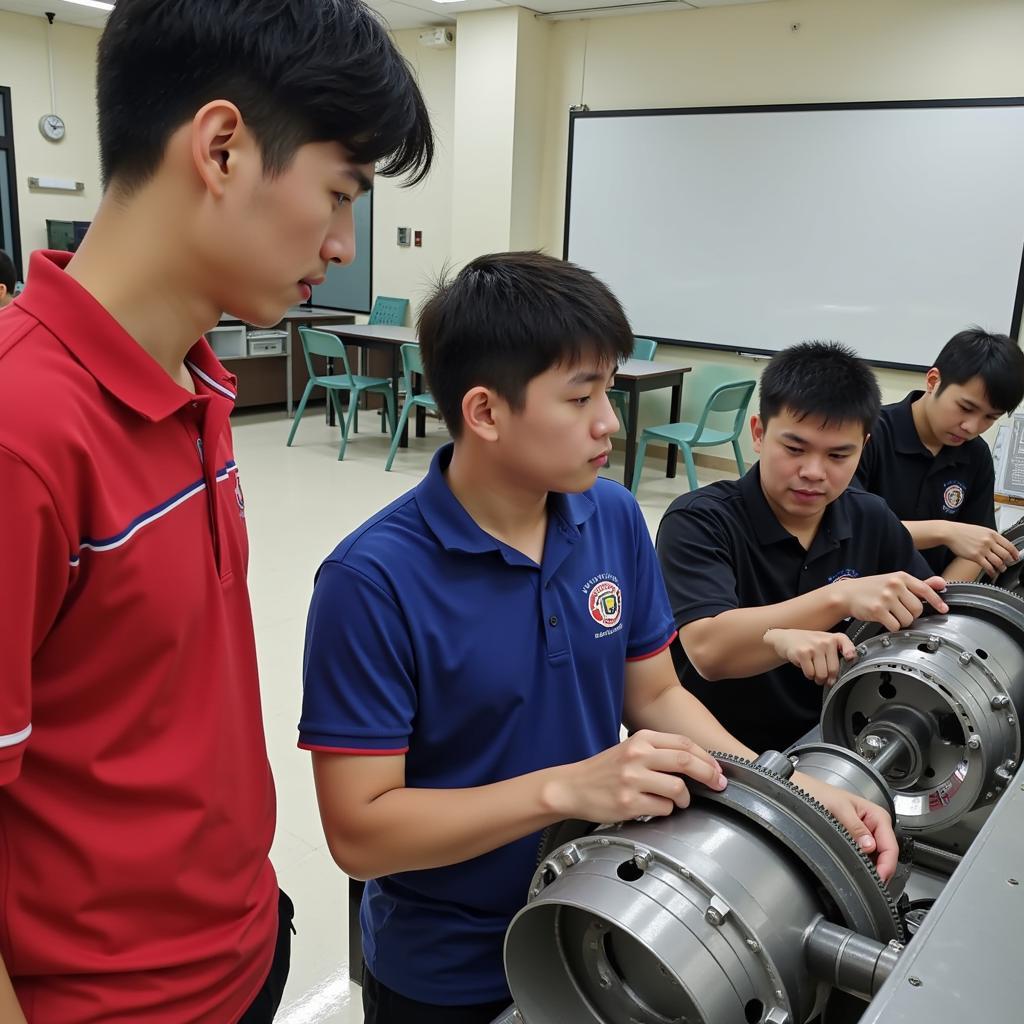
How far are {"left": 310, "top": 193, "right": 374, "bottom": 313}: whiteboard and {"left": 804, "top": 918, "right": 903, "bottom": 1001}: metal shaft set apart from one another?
773 centimetres

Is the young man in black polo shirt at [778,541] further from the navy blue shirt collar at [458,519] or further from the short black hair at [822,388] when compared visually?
the navy blue shirt collar at [458,519]

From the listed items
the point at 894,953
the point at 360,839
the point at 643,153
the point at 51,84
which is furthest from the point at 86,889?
the point at 51,84

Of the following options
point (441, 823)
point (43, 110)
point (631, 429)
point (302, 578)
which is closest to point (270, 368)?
point (43, 110)

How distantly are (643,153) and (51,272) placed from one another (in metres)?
6.32

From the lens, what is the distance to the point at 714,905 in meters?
0.65

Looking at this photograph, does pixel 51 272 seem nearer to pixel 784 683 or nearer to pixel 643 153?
pixel 784 683

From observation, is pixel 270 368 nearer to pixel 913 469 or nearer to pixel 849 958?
pixel 913 469

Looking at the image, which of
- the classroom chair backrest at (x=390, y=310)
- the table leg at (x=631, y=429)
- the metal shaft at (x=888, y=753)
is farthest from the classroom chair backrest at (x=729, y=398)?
the metal shaft at (x=888, y=753)

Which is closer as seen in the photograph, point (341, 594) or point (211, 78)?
point (211, 78)

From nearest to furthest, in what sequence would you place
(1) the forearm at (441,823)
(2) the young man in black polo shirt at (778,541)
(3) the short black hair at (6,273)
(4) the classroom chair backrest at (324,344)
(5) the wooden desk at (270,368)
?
(1) the forearm at (441,823) < (2) the young man in black polo shirt at (778,541) < (3) the short black hair at (6,273) < (4) the classroom chair backrest at (324,344) < (5) the wooden desk at (270,368)

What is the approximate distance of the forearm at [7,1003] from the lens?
24.3 inches

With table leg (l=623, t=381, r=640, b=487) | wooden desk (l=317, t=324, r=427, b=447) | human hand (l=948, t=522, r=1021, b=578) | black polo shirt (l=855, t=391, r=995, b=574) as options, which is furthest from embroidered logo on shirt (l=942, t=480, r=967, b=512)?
wooden desk (l=317, t=324, r=427, b=447)

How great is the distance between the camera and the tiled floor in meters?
1.95

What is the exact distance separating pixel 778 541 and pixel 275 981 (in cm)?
105
